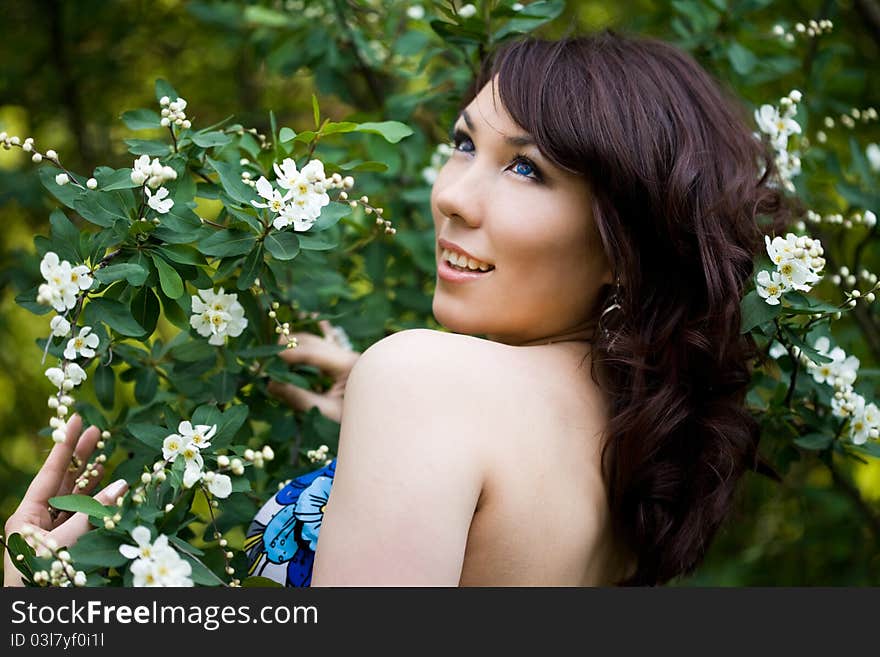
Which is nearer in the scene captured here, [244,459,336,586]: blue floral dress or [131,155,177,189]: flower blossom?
[131,155,177,189]: flower blossom

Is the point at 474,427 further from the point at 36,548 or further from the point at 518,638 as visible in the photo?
the point at 36,548

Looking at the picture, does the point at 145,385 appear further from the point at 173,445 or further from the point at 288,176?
Result: the point at 288,176

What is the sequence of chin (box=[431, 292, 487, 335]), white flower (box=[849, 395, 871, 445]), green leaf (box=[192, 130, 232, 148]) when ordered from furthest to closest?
white flower (box=[849, 395, 871, 445])
chin (box=[431, 292, 487, 335])
green leaf (box=[192, 130, 232, 148])

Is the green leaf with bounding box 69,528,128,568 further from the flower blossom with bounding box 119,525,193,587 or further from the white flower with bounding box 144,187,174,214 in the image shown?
the white flower with bounding box 144,187,174,214

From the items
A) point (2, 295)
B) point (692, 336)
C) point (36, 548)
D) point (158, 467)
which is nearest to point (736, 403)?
point (692, 336)

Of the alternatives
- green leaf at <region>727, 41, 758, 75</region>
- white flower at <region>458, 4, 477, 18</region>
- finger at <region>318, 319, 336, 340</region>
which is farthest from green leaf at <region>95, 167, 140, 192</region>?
green leaf at <region>727, 41, 758, 75</region>

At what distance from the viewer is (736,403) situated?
A: 5.36 ft

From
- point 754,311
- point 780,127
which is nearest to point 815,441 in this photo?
point 754,311

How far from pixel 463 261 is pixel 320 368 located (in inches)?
22.6

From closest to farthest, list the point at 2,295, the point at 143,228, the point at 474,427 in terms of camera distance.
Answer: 1. the point at 474,427
2. the point at 143,228
3. the point at 2,295

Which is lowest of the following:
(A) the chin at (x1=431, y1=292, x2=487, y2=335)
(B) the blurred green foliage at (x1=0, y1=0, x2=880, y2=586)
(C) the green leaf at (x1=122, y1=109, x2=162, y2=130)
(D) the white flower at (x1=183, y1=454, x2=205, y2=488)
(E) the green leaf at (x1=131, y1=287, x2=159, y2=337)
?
(B) the blurred green foliage at (x1=0, y1=0, x2=880, y2=586)

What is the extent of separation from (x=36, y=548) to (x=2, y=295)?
206 centimetres

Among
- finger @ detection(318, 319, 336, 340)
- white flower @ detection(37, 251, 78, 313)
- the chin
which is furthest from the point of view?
finger @ detection(318, 319, 336, 340)

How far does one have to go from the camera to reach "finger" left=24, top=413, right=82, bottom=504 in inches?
56.4
